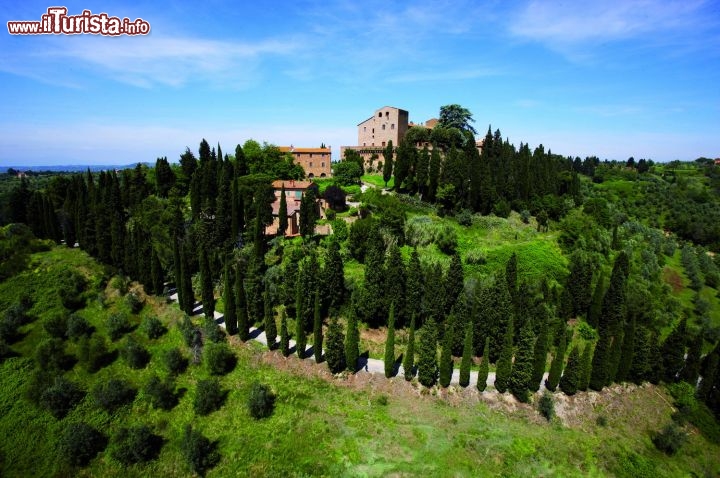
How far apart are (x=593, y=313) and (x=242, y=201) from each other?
39.6 m

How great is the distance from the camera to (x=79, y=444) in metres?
25.3

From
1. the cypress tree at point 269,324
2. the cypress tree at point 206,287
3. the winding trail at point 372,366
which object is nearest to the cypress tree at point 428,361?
the winding trail at point 372,366

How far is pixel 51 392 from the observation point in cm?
2819

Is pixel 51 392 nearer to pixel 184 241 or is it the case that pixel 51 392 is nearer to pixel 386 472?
pixel 184 241

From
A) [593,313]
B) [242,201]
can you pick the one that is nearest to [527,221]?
[593,313]

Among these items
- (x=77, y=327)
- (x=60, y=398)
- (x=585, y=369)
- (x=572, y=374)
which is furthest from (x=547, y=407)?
(x=77, y=327)

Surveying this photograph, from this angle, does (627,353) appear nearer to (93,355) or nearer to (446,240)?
(446,240)

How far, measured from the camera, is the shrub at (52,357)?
1233 inches

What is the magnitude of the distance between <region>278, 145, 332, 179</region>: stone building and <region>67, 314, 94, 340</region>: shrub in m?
43.9

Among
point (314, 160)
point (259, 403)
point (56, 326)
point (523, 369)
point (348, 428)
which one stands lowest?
point (348, 428)

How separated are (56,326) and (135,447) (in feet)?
52.3

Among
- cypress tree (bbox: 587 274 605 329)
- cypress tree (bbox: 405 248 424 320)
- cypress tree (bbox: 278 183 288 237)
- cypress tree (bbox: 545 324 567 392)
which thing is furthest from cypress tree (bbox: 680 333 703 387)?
cypress tree (bbox: 278 183 288 237)

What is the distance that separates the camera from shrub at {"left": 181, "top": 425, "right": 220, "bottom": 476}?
79.2ft

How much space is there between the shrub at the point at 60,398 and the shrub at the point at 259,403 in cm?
1301
